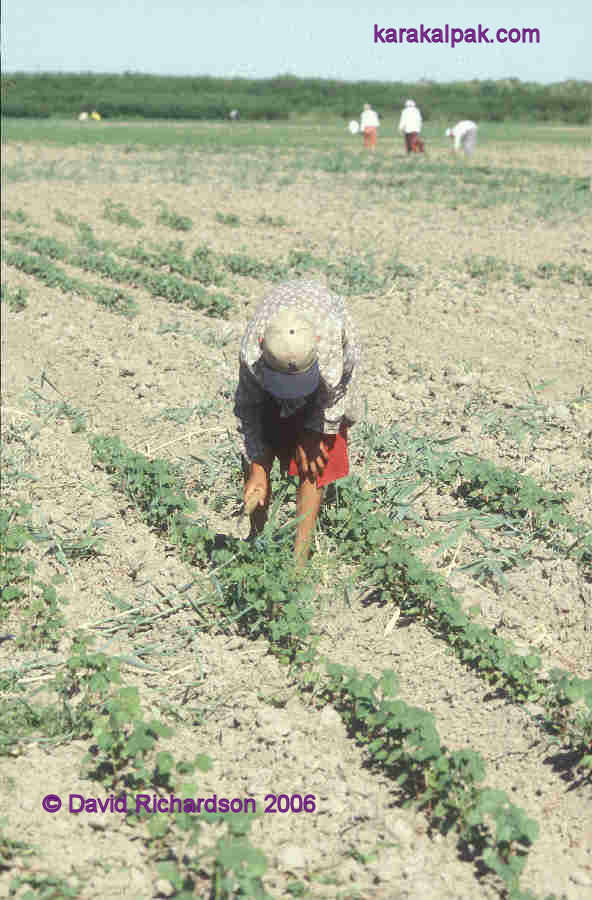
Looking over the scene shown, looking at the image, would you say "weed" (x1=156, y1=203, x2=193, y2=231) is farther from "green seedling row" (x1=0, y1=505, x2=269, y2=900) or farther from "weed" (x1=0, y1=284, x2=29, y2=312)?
"green seedling row" (x1=0, y1=505, x2=269, y2=900)

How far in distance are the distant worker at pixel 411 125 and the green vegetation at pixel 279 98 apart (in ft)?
65.8

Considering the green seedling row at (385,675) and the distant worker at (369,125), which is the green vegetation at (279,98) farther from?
the green seedling row at (385,675)

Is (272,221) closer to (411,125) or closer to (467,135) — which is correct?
(467,135)

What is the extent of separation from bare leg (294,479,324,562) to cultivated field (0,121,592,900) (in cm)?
11

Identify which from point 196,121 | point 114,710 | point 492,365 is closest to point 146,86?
point 196,121

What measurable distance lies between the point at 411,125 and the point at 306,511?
58.6 feet

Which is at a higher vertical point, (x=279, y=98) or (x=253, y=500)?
(x=279, y=98)

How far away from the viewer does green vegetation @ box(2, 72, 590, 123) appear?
43.1 m

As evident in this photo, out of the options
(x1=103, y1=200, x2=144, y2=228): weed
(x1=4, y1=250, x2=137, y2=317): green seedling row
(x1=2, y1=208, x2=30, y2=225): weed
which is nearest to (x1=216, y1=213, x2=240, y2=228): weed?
(x1=103, y1=200, x2=144, y2=228): weed

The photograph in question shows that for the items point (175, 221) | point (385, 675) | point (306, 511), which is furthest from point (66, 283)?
point (385, 675)

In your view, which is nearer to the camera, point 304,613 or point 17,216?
point 304,613

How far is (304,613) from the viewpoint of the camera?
149 inches

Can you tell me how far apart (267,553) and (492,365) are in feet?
9.84

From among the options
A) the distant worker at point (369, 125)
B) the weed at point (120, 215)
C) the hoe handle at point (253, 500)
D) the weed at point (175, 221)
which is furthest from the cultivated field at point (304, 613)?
the distant worker at point (369, 125)
